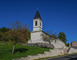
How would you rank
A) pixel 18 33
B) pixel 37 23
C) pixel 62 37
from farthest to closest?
1. pixel 62 37
2. pixel 37 23
3. pixel 18 33

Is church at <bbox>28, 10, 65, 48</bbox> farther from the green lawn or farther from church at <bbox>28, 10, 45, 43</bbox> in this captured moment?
the green lawn

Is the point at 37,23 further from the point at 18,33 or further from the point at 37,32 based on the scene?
the point at 18,33

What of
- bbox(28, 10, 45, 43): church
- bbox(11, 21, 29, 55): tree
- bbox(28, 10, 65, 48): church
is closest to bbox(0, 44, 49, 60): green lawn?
bbox(11, 21, 29, 55): tree

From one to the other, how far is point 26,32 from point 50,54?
1056 centimetres

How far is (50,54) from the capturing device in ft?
87.0

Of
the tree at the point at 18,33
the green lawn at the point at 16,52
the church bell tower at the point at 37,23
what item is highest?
the church bell tower at the point at 37,23

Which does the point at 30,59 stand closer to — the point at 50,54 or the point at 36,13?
the point at 50,54

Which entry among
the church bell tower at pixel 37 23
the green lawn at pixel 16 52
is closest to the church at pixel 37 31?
the church bell tower at pixel 37 23

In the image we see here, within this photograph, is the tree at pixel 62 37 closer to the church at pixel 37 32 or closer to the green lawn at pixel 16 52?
the church at pixel 37 32

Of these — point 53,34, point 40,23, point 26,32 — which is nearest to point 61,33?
point 40,23

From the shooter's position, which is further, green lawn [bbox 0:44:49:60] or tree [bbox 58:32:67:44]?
tree [bbox 58:32:67:44]

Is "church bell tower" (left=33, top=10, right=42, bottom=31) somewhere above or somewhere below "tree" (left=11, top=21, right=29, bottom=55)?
above

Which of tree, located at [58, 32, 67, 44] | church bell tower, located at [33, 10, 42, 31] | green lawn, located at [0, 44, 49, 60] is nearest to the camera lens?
green lawn, located at [0, 44, 49, 60]

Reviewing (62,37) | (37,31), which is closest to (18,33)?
(37,31)
